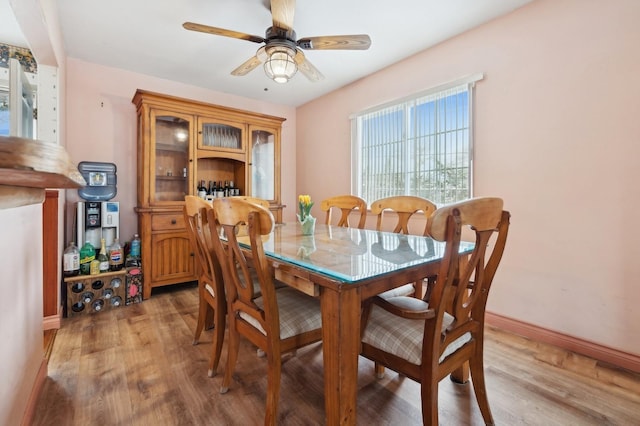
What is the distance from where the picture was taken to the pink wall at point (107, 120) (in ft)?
9.48

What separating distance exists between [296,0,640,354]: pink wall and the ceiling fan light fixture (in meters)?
1.49

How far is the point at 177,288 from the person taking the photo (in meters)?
3.19

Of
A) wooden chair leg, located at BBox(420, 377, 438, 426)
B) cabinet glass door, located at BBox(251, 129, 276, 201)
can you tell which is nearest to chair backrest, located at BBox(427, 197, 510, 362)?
wooden chair leg, located at BBox(420, 377, 438, 426)

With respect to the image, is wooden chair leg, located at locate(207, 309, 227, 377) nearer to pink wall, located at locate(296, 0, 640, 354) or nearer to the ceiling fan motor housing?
the ceiling fan motor housing

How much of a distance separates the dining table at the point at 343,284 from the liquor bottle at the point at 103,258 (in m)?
2.14

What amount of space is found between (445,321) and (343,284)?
0.60 metres

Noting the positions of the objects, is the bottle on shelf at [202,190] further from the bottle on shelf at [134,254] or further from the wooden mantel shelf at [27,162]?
the wooden mantel shelf at [27,162]

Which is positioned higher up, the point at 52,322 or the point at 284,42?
the point at 284,42

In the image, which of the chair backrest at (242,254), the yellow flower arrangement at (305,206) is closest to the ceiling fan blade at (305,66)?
the yellow flower arrangement at (305,206)

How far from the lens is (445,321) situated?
4.09 feet

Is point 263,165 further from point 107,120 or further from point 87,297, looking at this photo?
point 87,297

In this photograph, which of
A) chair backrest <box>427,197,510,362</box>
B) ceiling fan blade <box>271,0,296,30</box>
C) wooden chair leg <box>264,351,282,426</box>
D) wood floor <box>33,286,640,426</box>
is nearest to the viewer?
chair backrest <box>427,197,510,362</box>

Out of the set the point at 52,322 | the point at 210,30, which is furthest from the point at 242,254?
the point at 52,322

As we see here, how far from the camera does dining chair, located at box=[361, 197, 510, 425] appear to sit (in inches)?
38.0
